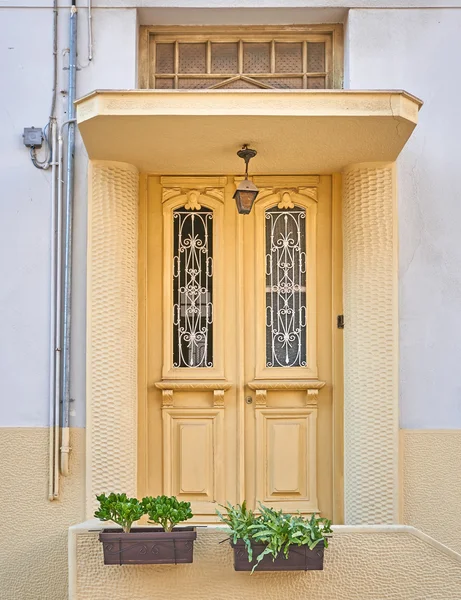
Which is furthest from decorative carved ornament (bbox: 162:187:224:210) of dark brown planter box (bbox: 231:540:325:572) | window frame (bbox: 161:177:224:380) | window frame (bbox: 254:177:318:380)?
dark brown planter box (bbox: 231:540:325:572)

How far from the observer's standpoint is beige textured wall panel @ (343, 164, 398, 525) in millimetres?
6191

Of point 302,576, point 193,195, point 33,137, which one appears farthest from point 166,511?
point 33,137

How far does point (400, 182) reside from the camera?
6.50m

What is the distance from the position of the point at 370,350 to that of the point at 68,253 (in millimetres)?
2465

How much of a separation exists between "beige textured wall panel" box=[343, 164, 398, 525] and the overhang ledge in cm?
34

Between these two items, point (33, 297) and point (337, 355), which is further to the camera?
point (337, 355)

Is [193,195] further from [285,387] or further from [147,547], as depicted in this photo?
[147,547]

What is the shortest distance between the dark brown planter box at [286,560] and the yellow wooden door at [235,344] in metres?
1.22

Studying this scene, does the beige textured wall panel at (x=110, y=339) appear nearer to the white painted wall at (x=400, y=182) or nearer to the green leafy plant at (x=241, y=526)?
the white painted wall at (x=400, y=182)

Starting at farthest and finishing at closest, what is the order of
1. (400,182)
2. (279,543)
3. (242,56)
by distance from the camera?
(242,56), (400,182), (279,543)

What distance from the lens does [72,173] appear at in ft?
21.2

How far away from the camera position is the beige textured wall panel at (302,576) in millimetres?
5418

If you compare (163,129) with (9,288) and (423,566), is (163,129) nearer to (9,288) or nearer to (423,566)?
(9,288)

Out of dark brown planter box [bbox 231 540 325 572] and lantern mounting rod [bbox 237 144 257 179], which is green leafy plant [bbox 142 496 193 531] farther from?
lantern mounting rod [bbox 237 144 257 179]
